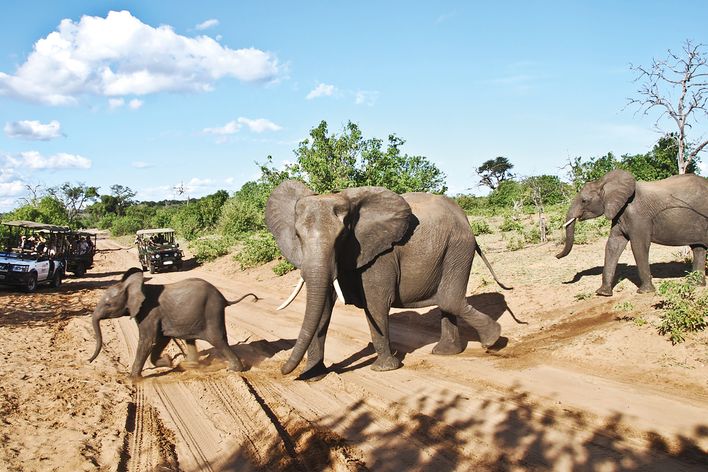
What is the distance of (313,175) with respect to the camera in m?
17.0

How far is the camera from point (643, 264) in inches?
384

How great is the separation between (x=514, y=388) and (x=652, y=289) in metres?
5.03

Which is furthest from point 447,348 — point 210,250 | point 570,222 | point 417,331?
point 210,250

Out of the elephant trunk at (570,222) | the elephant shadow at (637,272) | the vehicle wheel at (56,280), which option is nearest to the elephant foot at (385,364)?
the elephant trunk at (570,222)

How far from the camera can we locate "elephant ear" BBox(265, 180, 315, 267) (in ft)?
23.4

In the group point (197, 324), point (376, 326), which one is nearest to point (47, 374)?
point (197, 324)

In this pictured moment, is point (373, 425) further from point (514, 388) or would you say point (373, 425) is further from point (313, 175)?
point (313, 175)

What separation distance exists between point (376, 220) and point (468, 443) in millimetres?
3118

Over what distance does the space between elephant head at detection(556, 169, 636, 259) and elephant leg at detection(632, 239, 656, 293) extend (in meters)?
0.72

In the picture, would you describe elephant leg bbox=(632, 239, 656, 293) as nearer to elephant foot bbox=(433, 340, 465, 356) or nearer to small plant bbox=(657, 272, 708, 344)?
small plant bbox=(657, 272, 708, 344)

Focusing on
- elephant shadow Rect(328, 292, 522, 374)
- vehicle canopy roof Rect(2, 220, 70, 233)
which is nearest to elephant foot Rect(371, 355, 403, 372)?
elephant shadow Rect(328, 292, 522, 374)

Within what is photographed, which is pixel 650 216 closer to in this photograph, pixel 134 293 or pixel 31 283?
pixel 134 293

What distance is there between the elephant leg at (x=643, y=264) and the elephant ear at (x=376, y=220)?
5.53 metres

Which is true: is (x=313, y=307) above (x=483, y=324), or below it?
above
